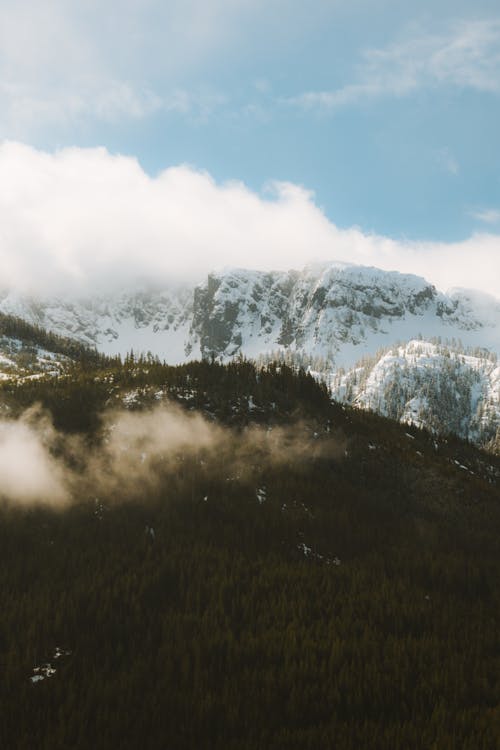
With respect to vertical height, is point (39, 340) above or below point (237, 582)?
above

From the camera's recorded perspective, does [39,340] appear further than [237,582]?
Yes

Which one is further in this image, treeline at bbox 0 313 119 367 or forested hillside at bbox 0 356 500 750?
treeline at bbox 0 313 119 367

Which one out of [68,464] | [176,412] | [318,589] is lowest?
[318,589]

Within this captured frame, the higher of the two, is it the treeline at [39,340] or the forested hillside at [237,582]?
the treeline at [39,340]

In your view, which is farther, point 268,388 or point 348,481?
point 268,388

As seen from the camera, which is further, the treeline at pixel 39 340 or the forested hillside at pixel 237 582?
the treeline at pixel 39 340

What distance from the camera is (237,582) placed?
14.7m

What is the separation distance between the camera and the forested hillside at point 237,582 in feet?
28.4

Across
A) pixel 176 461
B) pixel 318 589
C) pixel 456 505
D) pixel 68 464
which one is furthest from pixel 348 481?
pixel 68 464

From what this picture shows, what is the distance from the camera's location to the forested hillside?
8664 mm

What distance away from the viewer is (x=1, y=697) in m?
8.90

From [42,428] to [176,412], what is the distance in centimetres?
Answer: 816

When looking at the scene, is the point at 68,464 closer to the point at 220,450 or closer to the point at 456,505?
the point at 220,450

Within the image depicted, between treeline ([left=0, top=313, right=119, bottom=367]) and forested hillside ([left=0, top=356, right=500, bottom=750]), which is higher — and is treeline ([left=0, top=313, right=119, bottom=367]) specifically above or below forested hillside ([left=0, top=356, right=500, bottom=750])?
above
